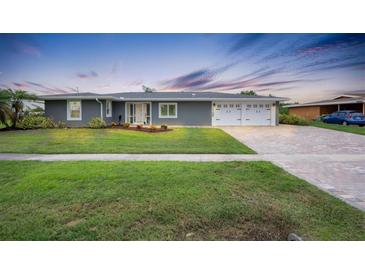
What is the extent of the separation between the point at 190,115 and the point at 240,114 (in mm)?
3879

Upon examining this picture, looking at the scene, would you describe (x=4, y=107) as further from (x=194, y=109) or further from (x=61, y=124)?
(x=194, y=109)

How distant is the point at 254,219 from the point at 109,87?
14.3 meters

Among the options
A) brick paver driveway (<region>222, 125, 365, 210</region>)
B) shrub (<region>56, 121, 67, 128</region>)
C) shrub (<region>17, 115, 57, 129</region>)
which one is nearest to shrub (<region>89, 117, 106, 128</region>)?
shrub (<region>56, 121, 67, 128</region>)

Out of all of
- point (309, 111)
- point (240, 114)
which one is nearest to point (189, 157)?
point (240, 114)

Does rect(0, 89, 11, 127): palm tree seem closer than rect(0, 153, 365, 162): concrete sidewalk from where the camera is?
No

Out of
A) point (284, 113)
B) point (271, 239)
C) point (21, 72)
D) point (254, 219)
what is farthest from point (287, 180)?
point (284, 113)

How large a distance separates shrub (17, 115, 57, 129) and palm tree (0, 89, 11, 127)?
69cm

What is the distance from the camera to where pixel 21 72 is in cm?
1162

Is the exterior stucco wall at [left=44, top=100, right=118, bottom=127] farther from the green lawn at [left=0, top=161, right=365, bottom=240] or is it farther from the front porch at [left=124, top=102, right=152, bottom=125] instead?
the green lawn at [left=0, top=161, right=365, bottom=240]

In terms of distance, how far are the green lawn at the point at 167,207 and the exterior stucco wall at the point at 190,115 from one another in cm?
1374

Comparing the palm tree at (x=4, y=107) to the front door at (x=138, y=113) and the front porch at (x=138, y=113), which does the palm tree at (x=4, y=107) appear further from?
the front door at (x=138, y=113)

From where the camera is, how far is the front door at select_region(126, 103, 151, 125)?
747 inches

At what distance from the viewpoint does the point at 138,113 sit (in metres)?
19.1
